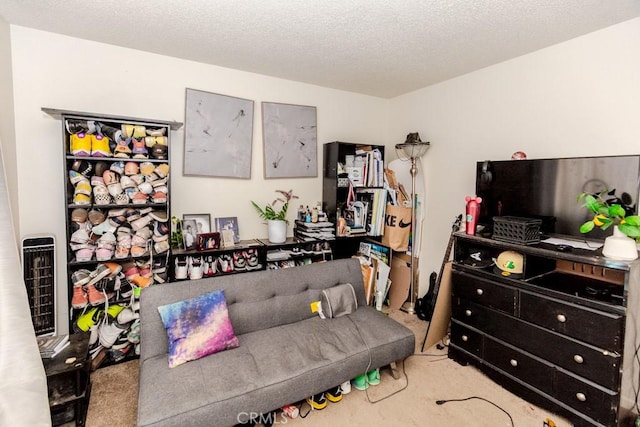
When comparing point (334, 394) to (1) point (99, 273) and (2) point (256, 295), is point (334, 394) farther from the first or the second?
(1) point (99, 273)

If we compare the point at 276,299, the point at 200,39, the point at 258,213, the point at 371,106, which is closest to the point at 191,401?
the point at 276,299

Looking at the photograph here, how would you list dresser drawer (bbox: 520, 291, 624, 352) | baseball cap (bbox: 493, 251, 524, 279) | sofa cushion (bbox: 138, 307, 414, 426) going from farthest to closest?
1. baseball cap (bbox: 493, 251, 524, 279)
2. dresser drawer (bbox: 520, 291, 624, 352)
3. sofa cushion (bbox: 138, 307, 414, 426)

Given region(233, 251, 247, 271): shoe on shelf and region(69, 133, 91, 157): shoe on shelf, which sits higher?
region(69, 133, 91, 157): shoe on shelf

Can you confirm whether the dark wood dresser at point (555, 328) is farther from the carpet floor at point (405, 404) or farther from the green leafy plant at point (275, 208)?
the green leafy plant at point (275, 208)

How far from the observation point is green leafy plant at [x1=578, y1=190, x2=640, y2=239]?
165 cm

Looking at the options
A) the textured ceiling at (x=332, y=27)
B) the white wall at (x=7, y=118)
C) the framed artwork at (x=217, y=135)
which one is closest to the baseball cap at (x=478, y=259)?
the textured ceiling at (x=332, y=27)

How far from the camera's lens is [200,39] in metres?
2.27

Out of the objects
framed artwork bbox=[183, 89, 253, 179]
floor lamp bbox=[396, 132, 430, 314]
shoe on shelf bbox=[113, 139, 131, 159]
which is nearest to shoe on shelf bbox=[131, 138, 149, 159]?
shoe on shelf bbox=[113, 139, 131, 159]

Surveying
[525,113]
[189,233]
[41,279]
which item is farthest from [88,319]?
[525,113]

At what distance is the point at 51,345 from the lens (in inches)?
75.4

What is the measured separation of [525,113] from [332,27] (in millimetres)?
1657

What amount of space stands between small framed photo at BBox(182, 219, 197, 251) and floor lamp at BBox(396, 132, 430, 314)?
2174 millimetres

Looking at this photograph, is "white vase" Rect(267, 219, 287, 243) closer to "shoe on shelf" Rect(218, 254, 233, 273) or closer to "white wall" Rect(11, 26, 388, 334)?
"white wall" Rect(11, 26, 388, 334)

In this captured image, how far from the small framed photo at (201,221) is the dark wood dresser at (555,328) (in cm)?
212
